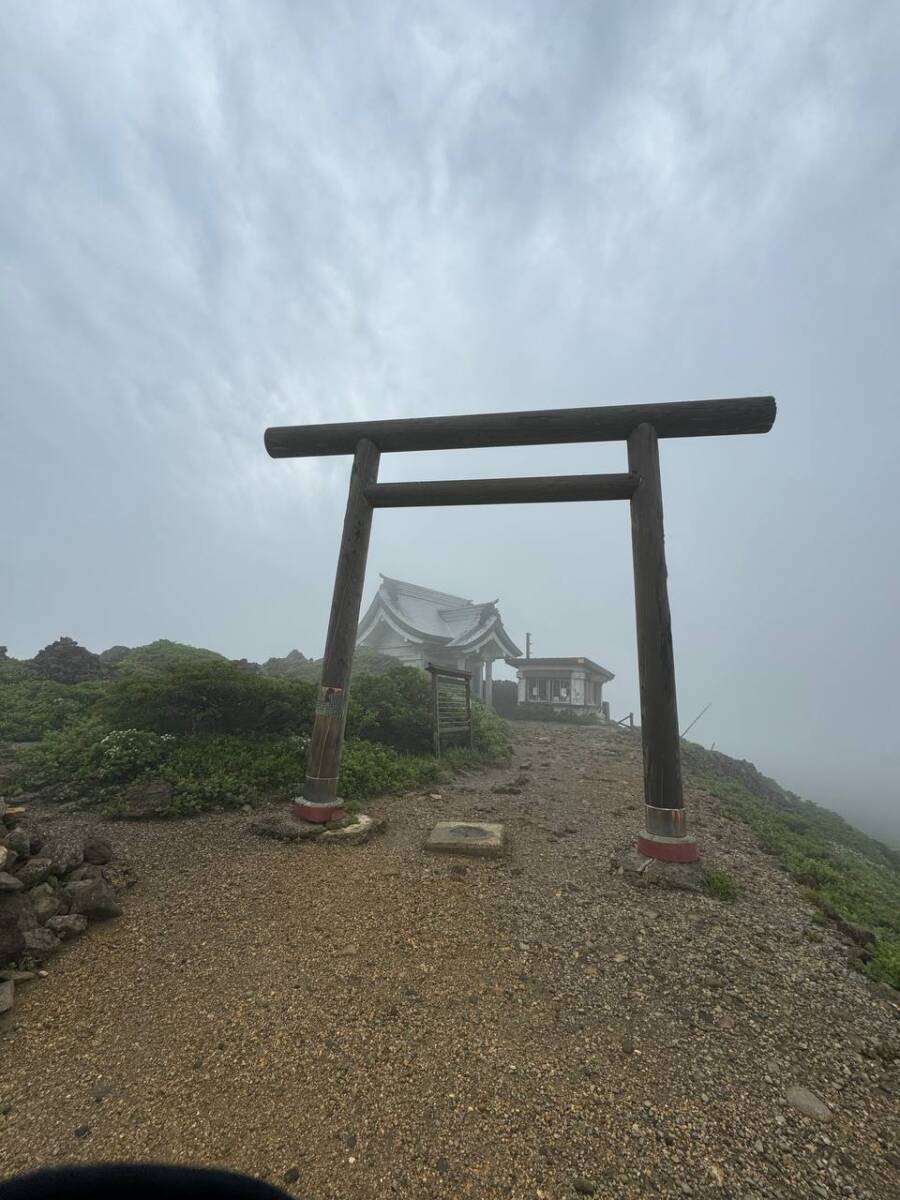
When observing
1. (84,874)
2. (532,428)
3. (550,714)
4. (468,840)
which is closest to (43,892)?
(84,874)

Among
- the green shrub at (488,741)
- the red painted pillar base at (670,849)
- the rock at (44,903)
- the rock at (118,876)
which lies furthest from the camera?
the green shrub at (488,741)

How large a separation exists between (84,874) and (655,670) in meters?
5.30

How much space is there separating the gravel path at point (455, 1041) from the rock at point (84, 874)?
32 cm

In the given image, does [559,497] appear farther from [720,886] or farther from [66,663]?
[66,663]

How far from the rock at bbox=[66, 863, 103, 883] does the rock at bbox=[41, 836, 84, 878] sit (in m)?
0.04

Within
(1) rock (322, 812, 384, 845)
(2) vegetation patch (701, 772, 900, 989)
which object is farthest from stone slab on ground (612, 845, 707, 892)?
(1) rock (322, 812, 384, 845)

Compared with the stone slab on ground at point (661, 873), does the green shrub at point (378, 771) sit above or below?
above

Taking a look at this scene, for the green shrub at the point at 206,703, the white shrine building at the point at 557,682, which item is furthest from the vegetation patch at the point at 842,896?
the white shrine building at the point at 557,682

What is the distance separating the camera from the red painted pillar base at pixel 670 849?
15.5 ft

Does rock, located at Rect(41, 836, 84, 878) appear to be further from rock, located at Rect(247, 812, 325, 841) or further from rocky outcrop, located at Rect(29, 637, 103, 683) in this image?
rocky outcrop, located at Rect(29, 637, 103, 683)

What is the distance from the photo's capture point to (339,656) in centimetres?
605

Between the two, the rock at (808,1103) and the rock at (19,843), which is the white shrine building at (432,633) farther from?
the rock at (808,1103)

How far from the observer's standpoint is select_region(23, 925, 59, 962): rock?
10.0ft

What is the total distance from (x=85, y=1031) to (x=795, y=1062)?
3587mm
